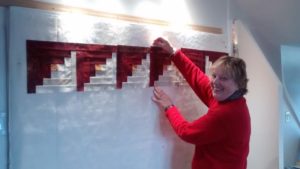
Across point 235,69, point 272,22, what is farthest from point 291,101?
point 235,69

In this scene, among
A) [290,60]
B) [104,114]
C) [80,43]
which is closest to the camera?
[80,43]

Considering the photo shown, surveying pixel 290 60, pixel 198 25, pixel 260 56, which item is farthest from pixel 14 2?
pixel 290 60

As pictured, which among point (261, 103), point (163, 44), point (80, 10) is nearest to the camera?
point (80, 10)

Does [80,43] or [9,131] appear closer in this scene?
[9,131]

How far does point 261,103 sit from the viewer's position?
9.06 ft

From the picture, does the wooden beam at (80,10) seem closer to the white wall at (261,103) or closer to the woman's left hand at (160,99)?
the woman's left hand at (160,99)

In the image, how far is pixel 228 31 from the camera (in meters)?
2.53

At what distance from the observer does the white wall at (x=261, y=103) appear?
271 centimetres

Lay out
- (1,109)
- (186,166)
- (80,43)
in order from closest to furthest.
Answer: (1,109) < (80,43) < (186,166)

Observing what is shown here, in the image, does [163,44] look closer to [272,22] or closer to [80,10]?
[80,10]

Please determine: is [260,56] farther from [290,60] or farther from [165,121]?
[165,121]

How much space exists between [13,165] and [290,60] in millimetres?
2461

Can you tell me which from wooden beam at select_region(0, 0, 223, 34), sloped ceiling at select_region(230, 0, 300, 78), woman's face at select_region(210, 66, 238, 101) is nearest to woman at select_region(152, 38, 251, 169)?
woman's face at select_region(210, 66, 238, 101)

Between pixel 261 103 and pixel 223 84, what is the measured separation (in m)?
1.15
